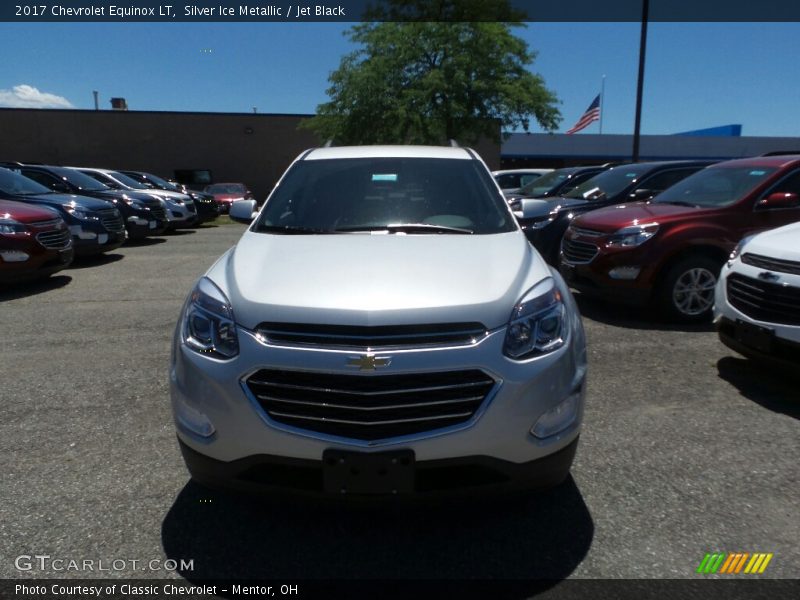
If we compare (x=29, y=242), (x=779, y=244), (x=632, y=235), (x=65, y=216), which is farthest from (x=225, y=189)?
(x=779, y=244)

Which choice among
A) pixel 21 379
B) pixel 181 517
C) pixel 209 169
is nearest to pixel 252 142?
→ pixel 209 169

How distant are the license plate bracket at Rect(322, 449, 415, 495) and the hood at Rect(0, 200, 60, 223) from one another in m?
7.77

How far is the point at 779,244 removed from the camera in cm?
442

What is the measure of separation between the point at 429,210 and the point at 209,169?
35362 millimetres

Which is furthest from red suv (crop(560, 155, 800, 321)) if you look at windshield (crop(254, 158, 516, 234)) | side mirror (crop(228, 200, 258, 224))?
side mirror (crop(228, 200, 258, 224))

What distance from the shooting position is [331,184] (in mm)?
4086

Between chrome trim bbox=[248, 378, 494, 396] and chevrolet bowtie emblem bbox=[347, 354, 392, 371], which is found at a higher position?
chevrolet bowtie emblem bbox=[347, 354, 392, 371]

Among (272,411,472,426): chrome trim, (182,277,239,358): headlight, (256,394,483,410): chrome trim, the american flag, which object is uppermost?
the american flag

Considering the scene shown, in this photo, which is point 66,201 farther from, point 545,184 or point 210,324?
point 210,324

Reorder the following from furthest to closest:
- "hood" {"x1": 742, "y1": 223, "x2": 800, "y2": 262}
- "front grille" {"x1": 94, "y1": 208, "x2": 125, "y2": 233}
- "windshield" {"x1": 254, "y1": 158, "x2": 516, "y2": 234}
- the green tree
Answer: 1. the green tree
2. "front grille" {"x1": 94, "y1": 208, "x2": 125, "y2": 233}
3. "hood" {"x1": 742, "y1": 223, "x2": 800, "y2": 262}
4. "windshield" {"x1": 254, "y1": 158, "x2": 516, "y2": 234}

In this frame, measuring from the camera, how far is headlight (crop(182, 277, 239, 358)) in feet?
8.33

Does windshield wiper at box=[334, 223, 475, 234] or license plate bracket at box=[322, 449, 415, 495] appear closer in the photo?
license plate bracket at box=[322, 449, 415, 495]

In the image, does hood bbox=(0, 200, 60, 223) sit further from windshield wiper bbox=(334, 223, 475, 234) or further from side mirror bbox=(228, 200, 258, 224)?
windshield wiper bbox=(334, 223, 475, 234)

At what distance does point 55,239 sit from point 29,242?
48cm
